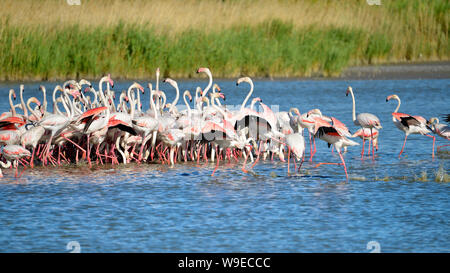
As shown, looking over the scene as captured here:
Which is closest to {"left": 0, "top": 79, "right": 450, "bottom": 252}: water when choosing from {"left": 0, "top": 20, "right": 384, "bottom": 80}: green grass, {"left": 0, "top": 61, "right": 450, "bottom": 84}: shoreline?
{"left": 0, "top": 20, "right": 384, "bottom": 80}: green grass

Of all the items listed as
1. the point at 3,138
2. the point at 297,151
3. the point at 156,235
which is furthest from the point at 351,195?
the point at 3,138

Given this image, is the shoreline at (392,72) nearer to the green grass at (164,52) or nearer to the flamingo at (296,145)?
the green grass at (164,52)

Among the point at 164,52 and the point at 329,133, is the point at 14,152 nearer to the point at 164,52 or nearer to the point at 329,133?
the point at 329,133

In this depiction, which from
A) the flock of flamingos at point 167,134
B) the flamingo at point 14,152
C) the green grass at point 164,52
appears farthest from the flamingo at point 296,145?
the green grass at point 164,52

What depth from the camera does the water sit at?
23.1 ft

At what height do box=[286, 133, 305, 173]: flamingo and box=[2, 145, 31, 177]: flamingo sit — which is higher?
box=[286, 133, 305, 173]: flamingo

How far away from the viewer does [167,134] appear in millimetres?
10555

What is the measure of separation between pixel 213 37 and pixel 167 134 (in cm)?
1213

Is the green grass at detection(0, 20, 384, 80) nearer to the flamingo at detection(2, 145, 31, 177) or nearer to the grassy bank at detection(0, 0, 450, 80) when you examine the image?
the grassy bank at detection(0, 0, 450, 80)

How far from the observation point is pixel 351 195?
8930 millimetres

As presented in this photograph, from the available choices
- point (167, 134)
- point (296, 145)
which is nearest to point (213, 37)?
point (167, 134)

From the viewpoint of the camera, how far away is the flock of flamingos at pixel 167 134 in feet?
33.8

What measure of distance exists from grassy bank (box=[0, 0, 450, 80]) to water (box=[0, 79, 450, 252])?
1017 cm

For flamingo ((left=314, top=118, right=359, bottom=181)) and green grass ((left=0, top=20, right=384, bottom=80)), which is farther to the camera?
green grass ((left=0, top=20, right=384, bottom=80))
